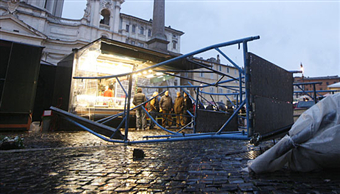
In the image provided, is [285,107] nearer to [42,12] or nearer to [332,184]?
[332,184]

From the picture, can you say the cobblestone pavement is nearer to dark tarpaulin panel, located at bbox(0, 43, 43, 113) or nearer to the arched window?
dark tarpaulin panel, located at bbox(0, 43, 43, 113)

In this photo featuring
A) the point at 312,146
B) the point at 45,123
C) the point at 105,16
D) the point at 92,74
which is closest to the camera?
the point at 312,146

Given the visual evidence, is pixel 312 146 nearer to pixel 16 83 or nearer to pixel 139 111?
pixel 139 111

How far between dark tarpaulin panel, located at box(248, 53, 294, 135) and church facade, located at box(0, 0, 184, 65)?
25841 millimetres

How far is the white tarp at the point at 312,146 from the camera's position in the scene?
1798mm

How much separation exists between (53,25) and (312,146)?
142ft

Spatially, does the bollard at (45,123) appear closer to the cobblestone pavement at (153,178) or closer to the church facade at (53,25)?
the cobblestone pavement at (153,178)

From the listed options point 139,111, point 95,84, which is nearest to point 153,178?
point 95,84

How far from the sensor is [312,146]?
1.83 m

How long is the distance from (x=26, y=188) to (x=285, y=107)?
154 inches

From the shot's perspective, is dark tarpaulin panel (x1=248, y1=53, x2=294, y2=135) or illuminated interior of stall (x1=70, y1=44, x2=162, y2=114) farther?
illuminated interior of stall (x1=70, y1=44, x2=162, y2=114)

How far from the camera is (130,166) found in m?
2.48

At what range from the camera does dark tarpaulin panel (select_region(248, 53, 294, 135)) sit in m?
2.43

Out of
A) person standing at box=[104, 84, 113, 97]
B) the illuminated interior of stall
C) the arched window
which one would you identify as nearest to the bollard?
the illuminated interior of stall
